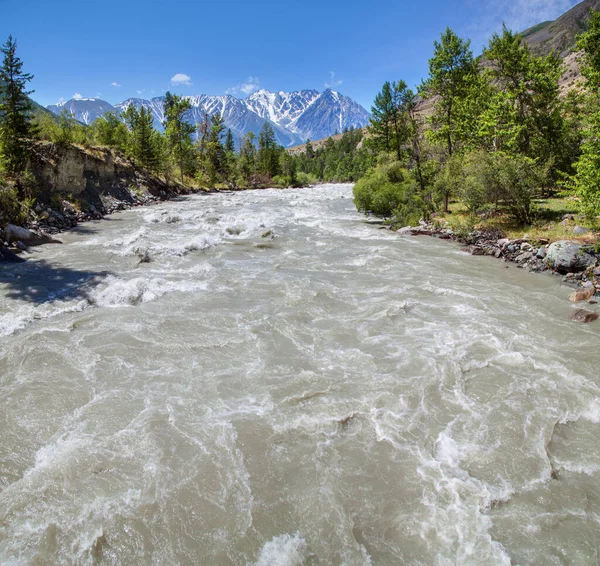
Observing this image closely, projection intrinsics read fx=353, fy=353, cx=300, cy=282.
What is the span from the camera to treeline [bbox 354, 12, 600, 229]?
68.1ft

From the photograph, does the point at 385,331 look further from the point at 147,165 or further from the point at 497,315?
the point at 147,165

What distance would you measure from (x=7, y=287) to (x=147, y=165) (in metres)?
41.8

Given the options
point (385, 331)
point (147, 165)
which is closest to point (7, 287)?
point (385, 331)

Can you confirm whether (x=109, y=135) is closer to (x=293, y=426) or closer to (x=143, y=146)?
(x=143, y=146)

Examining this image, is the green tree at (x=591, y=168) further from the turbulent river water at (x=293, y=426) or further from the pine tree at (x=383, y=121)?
the pine tree at (x=383, y=121)

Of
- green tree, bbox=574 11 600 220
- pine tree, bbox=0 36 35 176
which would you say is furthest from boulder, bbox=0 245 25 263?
green tree, bbox=574 11 600 220

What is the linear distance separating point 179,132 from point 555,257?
203ft

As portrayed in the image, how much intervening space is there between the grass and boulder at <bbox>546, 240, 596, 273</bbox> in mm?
A: 1825

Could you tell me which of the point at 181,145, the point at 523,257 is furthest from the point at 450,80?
the point at 181,145

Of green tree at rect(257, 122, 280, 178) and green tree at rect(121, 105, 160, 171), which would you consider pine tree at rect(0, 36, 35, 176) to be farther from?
green tree at rect(257, 122, 280, 178)

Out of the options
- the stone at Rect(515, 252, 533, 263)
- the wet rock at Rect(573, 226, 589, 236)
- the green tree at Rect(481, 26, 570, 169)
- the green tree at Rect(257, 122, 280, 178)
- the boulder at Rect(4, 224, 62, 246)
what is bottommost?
the stone at Rect(515, 252, 533, 263)

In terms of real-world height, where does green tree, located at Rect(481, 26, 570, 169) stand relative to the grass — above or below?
above

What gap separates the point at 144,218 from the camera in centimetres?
2914

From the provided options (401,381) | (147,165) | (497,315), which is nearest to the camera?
(401,381)
